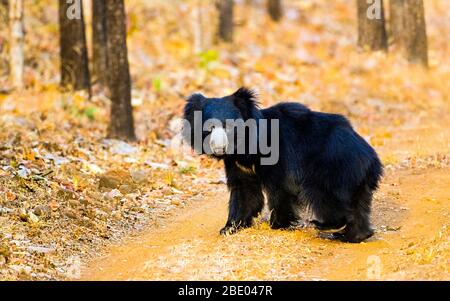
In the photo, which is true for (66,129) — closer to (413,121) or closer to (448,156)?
(448,156)

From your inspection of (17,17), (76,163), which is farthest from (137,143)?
(17,17)

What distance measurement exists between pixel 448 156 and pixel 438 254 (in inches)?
174

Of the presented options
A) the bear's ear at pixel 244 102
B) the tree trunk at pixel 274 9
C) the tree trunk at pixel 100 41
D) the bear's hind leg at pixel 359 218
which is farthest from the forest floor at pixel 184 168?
the tree trunk at pixel 274 9

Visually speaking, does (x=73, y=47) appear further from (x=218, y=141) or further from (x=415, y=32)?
(x=415, y=32)

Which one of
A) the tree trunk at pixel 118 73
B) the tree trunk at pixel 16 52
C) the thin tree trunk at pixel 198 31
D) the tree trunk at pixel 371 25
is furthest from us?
the thin tree trunk at pixel 198 31

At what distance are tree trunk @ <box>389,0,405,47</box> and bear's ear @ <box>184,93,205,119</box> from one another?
35.9ft

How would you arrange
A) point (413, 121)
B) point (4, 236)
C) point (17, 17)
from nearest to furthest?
point (4, 236), point (17, 17), point (413, 121)

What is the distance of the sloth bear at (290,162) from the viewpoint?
6707 mm

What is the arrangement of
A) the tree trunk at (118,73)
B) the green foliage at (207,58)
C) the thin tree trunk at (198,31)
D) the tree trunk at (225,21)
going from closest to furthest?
the tree trunk at (118,73) < the green foliage at (207,58) < the thin tree trunk at (198,31) < the tree trunk at (225,21)

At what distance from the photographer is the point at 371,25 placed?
16938 millimetres

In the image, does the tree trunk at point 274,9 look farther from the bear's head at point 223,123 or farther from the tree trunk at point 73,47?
the bear's head at point 223,123

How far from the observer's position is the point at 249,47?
19.8 m

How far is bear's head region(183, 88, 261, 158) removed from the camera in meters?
6.79

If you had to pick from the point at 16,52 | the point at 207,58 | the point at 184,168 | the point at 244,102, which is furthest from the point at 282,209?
the point at 207,58
